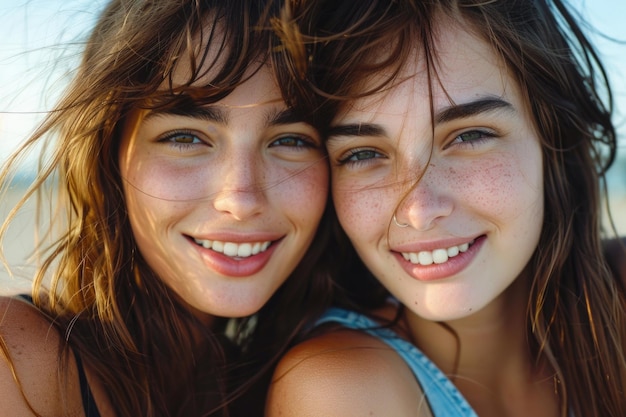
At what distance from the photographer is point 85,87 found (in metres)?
2.34

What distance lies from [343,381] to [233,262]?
51cm

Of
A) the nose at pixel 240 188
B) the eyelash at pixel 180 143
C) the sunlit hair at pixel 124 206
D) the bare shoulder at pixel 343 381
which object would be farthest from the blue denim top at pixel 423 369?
the eyelash at pixel 180 143

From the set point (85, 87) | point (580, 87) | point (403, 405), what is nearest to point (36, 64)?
point (85, 87)

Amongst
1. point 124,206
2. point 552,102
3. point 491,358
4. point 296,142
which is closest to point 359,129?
point 296,142

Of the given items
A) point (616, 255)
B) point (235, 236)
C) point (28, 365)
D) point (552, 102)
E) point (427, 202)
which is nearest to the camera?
point (28, 365)

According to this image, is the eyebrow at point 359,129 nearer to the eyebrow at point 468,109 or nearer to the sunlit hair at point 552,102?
the sunlit hair at point 552,102

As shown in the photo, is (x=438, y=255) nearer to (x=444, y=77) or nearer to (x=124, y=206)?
(x=444, y=77)

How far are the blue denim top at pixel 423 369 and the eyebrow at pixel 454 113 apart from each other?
668 mm

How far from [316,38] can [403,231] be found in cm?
64

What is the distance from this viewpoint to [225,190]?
2.29 m

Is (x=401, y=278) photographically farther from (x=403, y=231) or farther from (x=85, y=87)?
(x=85, y=87)

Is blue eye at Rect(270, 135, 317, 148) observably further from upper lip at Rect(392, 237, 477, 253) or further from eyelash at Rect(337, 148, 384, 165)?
upper lip at Rect(392, 237, 477, 253)

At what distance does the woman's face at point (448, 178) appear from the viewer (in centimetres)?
225

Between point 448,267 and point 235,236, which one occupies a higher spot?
point 235,236
